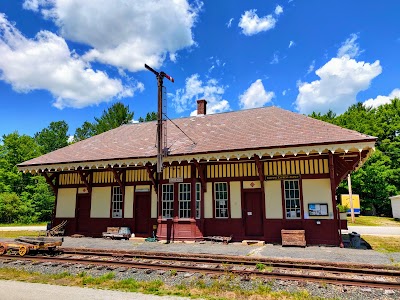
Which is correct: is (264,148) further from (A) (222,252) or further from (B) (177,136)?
(B) (177,136)

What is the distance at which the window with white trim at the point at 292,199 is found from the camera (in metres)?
13.2

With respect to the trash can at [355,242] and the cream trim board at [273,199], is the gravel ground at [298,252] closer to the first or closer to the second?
the trash can at [355,242]

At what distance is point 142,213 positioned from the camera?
1600 cm

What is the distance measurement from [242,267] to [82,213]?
12078 mm

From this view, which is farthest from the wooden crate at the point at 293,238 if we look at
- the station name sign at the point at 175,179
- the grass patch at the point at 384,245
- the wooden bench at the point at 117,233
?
the wooden bench at the point at 117,233

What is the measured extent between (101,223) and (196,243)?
6184 mm

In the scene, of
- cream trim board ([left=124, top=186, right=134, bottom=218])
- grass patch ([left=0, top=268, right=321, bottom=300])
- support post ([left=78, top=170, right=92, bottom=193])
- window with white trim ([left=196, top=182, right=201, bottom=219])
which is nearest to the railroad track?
grass patch ([left=0, top=268, right=321, bottom=300])

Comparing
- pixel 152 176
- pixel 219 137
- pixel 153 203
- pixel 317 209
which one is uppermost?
pixel 219 137

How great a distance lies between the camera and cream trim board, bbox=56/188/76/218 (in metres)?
17.6

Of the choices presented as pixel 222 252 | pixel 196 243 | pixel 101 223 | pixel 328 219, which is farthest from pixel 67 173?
pixel 328 219

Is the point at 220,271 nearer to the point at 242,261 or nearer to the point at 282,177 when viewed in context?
the point at 242,261

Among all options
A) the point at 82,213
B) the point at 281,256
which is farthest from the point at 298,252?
→ the point at 82,213

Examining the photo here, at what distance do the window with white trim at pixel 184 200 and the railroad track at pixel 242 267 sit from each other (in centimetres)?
418

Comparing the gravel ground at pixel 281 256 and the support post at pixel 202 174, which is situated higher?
the support post at pixel 202 174
